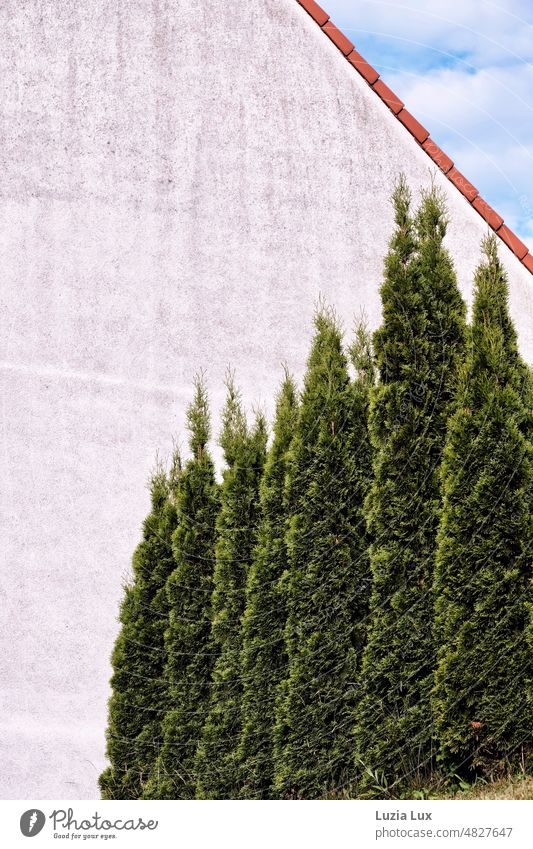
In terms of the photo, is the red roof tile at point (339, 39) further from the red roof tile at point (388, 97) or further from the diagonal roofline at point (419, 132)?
the red roof tile at point (388, 97)

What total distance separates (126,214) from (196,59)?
160 cm

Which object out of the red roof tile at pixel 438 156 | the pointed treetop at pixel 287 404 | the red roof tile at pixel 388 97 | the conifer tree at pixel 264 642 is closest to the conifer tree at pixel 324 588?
the conifer tree at pixel 264 642

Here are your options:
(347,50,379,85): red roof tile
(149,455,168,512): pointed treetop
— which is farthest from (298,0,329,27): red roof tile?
(149,455,168,512): pointed treetop

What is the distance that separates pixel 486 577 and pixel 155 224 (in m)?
4.51

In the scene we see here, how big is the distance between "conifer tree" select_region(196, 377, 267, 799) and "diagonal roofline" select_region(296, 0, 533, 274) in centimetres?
284

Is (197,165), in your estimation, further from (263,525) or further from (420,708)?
(420,708)

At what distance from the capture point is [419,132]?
768 centimetres

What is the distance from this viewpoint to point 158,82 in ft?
25.8

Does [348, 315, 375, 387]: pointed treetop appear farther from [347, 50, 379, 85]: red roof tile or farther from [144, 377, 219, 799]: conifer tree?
[347, 50, 379, 85]: red roof tile

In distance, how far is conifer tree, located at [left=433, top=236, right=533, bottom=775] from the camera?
5.08m

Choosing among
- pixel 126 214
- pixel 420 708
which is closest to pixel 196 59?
pixel 126 214

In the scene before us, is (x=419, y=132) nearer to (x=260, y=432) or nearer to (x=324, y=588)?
(x=260, y=432)

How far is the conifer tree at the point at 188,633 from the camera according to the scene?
6.50 m

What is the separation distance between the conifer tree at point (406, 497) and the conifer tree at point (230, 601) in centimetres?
114
